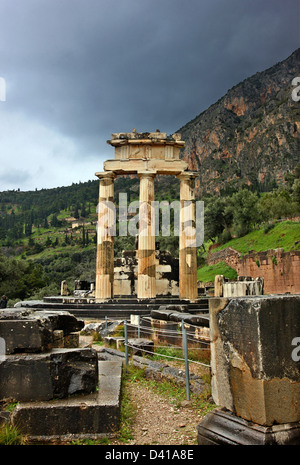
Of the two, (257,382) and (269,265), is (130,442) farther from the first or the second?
(269,265)

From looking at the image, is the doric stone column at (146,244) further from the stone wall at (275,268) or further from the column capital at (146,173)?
Result: the stone wall at (275,268)

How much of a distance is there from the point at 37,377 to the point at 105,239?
13.3 metres

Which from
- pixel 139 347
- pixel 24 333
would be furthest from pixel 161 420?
pixel 139 347

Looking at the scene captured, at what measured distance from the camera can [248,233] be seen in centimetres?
4962

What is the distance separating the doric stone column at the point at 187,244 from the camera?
57.9 feet

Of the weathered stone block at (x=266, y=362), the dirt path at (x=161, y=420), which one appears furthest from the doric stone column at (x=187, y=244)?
the weathered stone block at (x=266, y=362)

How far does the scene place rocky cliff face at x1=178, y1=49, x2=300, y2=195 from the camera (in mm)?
126250

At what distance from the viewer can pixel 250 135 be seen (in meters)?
148

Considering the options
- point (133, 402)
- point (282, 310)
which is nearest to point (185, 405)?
point (133, 402)

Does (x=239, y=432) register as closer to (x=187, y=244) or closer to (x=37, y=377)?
(x=37, y=377)

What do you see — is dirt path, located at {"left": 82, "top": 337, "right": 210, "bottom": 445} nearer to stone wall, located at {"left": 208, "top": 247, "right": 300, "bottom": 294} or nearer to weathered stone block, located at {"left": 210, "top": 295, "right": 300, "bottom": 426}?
weathered stone block, located at {"left": 210, "top": 295, "right": 300, "bottom": 426}

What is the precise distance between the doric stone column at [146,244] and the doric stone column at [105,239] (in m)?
1.61

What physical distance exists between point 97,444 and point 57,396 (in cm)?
89

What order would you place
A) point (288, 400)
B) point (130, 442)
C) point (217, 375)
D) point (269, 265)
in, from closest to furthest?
point (288, 400), point (217, 375), point (130, 442), point (269, 265)
